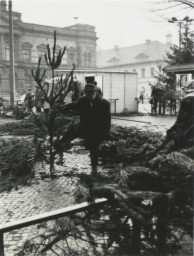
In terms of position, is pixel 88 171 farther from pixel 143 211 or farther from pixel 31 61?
pixel 31 61

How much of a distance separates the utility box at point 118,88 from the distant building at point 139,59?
4427 centimetres

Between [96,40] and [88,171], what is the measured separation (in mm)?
61566

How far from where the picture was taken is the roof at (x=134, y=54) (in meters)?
72.1

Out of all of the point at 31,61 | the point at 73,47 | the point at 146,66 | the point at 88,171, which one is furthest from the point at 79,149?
the point at 146,66

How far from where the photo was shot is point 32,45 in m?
58.8

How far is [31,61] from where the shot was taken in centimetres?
5859

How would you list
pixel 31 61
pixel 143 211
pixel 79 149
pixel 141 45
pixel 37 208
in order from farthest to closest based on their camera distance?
pixel 141 45 < pixel 31 61 < pixel 79 149 < pixel 37 208 < pixel 143 211

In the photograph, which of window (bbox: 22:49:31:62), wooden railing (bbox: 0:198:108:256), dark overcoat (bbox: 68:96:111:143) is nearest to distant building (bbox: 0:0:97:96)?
window (bbox: 22:49:31:62)

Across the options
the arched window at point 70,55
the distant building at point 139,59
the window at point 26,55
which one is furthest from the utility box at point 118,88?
the distant building at point 139,59

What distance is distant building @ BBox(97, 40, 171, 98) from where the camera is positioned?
70.8 m

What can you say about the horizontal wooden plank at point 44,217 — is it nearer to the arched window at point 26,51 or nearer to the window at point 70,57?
the arched window at point 26,51

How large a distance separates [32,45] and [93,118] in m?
54.7

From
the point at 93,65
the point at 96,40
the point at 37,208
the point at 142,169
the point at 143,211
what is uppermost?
the point at 96,40

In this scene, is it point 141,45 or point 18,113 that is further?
point 141,45
